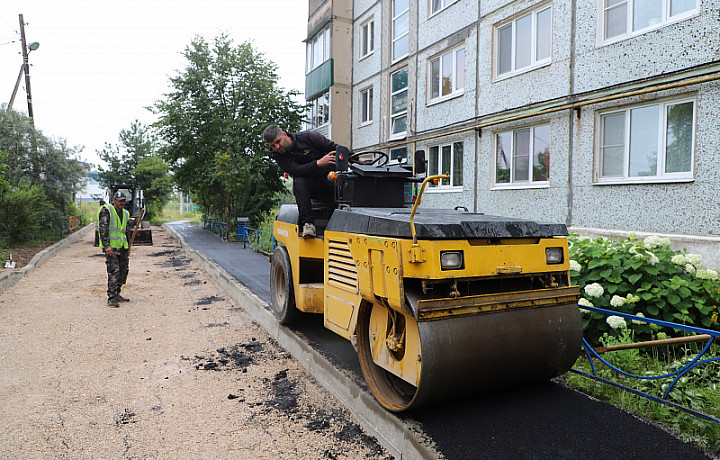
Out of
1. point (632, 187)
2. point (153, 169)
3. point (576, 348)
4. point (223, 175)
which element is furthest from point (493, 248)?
point (153, 169)

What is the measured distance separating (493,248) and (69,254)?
686 inches

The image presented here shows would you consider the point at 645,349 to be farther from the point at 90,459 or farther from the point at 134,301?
the point at 134,301

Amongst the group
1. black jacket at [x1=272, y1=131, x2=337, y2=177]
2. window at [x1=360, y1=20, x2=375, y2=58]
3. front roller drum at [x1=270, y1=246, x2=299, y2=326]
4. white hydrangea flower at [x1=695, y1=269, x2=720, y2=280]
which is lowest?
front roller drum at [x1=270, y1=246, x2=299, y2=326]

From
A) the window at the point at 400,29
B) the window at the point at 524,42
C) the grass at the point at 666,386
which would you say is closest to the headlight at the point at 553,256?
the grass at the point at 666,386

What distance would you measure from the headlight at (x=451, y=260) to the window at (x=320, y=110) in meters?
17.7

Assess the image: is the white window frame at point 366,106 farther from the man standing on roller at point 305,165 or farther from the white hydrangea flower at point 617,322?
the white hydrangea flower at point 617,322

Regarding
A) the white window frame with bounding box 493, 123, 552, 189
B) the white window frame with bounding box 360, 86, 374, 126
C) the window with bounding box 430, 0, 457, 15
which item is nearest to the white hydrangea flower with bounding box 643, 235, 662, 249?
the white window frame with bounding box 493, 123, 552, 189

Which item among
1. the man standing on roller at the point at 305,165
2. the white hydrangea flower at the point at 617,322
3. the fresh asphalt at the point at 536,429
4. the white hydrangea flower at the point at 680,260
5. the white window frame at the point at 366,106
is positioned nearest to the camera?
the fresh asphalt at the point at 536,429

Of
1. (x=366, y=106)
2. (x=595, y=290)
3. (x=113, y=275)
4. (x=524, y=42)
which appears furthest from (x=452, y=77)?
(x=595, y=290)

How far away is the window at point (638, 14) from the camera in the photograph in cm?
774

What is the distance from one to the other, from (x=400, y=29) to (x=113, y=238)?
11784mm

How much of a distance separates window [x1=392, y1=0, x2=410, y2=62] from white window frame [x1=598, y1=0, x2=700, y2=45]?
749cm

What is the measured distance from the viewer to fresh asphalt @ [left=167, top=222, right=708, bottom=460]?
2.98 metres

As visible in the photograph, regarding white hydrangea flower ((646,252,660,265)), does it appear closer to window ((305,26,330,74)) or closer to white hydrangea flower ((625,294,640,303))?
white hydrangea flower ((625,294,640,303))
